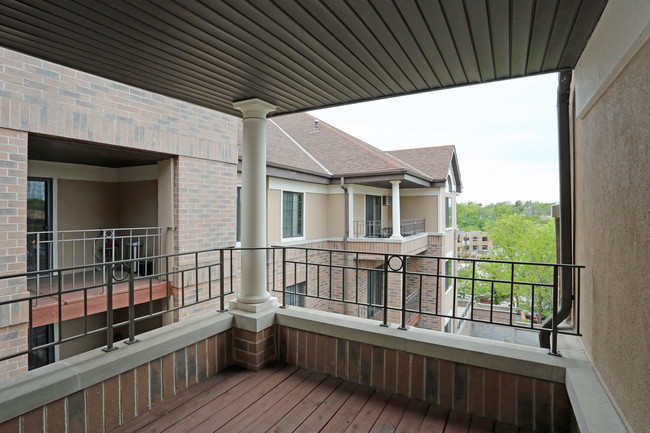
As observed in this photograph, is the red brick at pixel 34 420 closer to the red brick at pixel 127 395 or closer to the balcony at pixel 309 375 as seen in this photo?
the balcony at pixel 309 375

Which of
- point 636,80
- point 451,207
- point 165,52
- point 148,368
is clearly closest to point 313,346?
point 148,368

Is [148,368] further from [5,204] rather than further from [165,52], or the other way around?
[5,204]

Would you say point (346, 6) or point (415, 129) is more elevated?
point (415, 129)

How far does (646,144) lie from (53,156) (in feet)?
24.3

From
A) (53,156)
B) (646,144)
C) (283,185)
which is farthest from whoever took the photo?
(283,185)

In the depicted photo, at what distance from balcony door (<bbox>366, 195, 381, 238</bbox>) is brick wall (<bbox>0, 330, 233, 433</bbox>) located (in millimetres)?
9998

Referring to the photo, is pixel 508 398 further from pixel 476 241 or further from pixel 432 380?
pixel 476 241

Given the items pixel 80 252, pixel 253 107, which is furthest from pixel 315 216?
pixel 253 107

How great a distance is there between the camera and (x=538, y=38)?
2197mm

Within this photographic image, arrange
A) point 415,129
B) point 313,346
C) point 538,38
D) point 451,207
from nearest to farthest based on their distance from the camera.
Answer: point 538,38 → point 313,346 → point 451,207 → point 415,129

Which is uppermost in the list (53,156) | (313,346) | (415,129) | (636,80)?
(415,129)

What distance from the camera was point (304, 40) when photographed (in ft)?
7.50

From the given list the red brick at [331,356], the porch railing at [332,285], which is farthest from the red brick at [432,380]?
the red brick at [331,356]

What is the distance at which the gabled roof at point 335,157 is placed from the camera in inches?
406
